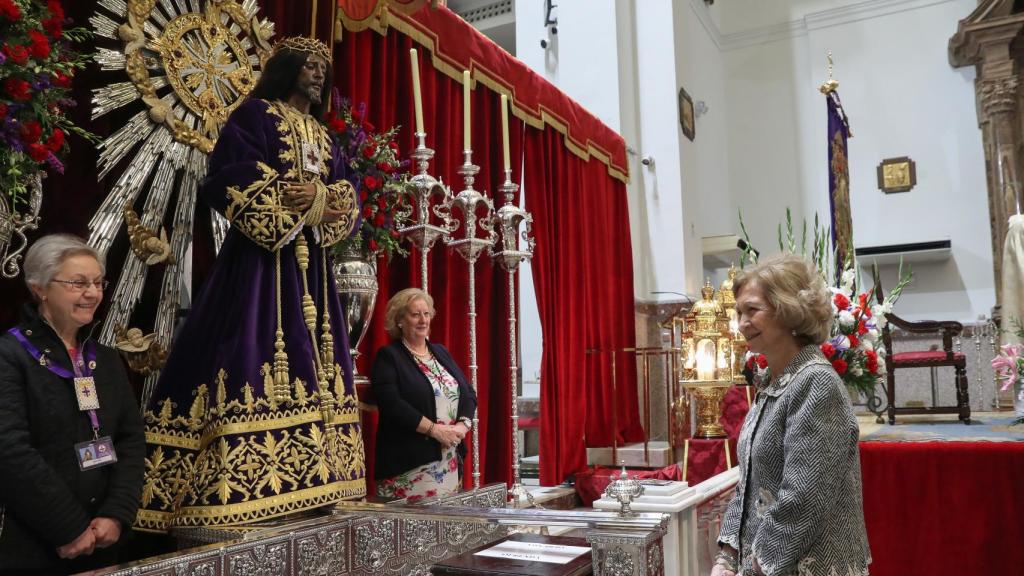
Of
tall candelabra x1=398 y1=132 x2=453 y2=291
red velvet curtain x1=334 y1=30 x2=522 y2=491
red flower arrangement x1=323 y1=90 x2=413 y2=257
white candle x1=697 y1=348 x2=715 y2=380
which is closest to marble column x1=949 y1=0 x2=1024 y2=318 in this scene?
white candle x1=697 y1=348 x2=715 y2=380

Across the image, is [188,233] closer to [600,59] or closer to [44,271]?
[44,271]

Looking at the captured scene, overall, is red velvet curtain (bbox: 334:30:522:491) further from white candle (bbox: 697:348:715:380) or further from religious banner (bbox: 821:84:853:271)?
religious banner (bbox: 821:84:853:271)

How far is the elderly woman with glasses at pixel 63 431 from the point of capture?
1982mm

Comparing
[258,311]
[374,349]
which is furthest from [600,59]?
[258,311]

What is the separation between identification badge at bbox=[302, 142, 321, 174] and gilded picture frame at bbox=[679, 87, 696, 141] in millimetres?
6790

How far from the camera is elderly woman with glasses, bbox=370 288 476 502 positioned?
337cm

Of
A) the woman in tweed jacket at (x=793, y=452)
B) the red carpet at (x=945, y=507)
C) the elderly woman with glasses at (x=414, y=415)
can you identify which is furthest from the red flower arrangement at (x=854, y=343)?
the woman in tweed jacket at (x=793, y=452)

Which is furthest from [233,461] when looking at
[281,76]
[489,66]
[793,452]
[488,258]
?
[489,66]

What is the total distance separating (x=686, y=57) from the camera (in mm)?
9492

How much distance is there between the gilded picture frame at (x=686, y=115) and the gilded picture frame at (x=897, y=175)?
2.82 metres

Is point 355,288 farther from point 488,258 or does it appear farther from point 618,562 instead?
point 488,258

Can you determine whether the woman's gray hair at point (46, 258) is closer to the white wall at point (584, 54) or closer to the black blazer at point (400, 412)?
the black blazer at point (400, 412)

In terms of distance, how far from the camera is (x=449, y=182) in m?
5.31

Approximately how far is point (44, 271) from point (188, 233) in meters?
0.87
